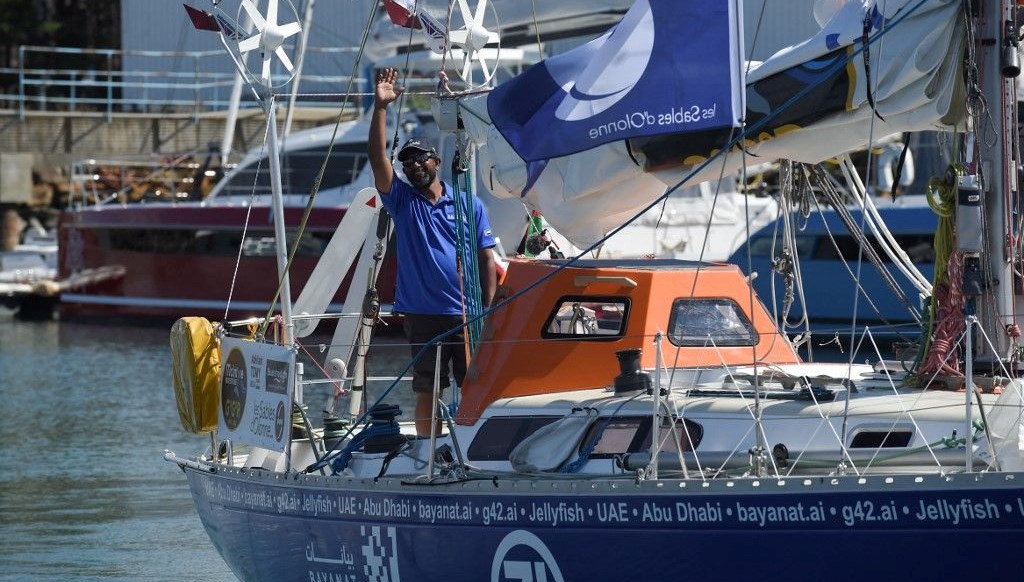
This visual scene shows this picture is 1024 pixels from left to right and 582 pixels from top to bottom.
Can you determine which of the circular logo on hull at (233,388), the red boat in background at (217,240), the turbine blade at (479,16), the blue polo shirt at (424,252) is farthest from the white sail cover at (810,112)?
the red boat in background at (217,240)

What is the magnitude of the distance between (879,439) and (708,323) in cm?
168

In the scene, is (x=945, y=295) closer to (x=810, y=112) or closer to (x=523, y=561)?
(x=810, y=112)

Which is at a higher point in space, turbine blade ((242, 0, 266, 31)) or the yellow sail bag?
turbine blade ((242, 0, 266, 31))

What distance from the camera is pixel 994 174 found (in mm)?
8742

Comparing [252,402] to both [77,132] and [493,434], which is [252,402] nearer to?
[493,434]

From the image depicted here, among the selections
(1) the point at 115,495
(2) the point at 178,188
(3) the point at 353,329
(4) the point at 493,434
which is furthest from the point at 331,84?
(4) the point at 493,434

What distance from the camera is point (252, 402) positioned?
10.0 metres

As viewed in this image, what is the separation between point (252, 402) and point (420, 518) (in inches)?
65.0

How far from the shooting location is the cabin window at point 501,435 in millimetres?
9102

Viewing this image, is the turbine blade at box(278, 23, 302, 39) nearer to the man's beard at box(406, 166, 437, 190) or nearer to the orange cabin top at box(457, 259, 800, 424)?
the man's beard at box(406, 166, 437, 190)

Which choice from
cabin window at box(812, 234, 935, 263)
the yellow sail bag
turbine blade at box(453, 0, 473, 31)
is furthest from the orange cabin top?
cabin window at box(812, 234, 935, 263)

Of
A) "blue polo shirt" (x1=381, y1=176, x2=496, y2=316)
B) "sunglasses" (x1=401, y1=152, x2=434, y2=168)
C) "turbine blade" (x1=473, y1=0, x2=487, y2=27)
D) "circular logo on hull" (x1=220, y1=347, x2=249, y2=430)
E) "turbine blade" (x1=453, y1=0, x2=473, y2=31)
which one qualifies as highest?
"turbine blade" (x1=473, y1=0, x2=487, y2=27)

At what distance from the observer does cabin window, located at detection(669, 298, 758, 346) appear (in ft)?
31.8

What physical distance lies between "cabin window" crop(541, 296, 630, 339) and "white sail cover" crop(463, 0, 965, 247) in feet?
1.68
